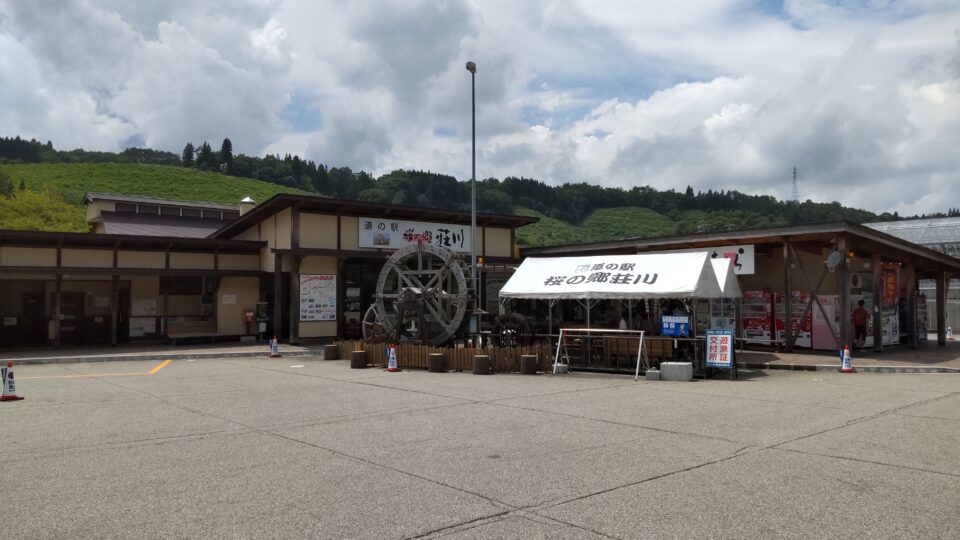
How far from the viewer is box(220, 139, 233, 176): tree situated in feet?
385

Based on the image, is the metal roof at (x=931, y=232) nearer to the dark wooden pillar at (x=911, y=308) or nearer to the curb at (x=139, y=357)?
the dark wooden pillar at (x=911, y=308)

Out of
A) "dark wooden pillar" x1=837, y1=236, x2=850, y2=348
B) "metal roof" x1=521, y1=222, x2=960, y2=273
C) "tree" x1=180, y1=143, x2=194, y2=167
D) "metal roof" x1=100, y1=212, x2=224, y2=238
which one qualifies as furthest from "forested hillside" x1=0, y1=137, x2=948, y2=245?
"dark wooden pillar" x1=837, y1=236, x2=850, y2=348

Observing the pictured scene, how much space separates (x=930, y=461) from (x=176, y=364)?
724 inches

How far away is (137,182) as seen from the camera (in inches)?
3765

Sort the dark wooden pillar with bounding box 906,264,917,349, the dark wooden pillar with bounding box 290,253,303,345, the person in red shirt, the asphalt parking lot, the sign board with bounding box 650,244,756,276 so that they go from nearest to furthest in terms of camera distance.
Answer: the asphalt parking lot < the person in red shirt < the sign board with bounding box 650,244,756,276 < the dark wooden pillar with bounding box 906,264,917,349 < the dark wooden pillar with bounding box 290,253,303,345

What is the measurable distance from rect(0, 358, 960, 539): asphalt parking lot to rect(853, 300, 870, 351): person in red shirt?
8923mm

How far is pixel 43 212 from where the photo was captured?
53.8 metres

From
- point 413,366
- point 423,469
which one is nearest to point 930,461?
point 423,469

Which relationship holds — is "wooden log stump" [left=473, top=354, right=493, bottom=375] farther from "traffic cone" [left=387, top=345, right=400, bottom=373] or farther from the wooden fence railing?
"traffic cone" [left=387, top=345, right=400, bottom=373]

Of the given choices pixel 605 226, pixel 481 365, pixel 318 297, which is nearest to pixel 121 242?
pixel 318 297

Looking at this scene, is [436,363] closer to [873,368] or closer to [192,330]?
[873,368]

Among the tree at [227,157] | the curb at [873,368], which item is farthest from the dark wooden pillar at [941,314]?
the tree at [227,157]

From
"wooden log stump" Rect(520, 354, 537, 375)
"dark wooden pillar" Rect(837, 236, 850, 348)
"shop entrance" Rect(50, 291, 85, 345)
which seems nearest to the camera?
"wooden log stump" Rect(520, 354, 537, 375)

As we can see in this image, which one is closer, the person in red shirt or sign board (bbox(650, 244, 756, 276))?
the person in red shirt
